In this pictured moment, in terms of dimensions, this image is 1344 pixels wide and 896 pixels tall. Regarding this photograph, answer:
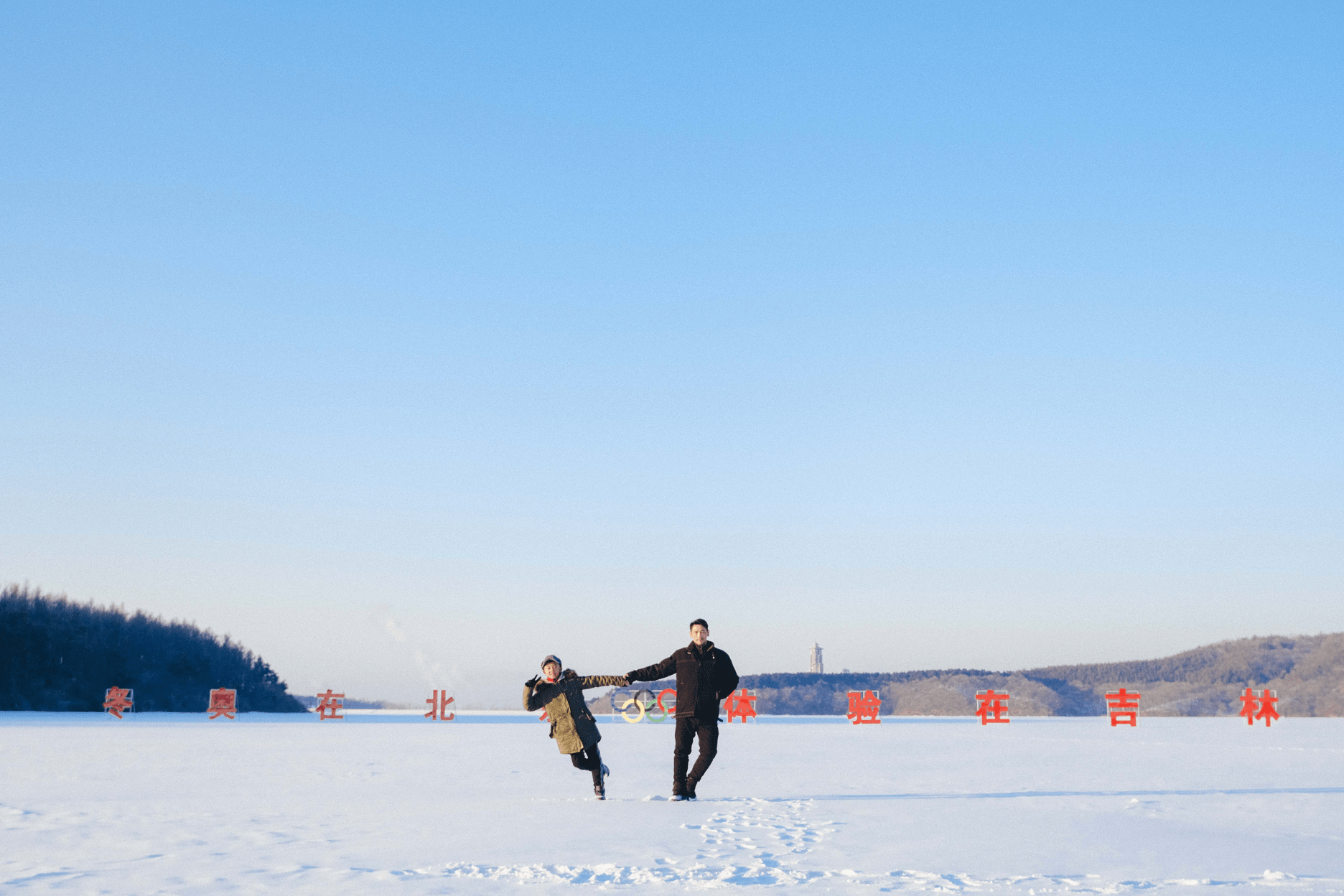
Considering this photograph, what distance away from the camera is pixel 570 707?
430 inches

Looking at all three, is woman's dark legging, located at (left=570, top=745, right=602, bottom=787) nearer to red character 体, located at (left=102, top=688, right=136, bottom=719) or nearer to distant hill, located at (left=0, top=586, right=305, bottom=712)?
red character 体, located at (left=102, top=688, right=136, bottom=719)

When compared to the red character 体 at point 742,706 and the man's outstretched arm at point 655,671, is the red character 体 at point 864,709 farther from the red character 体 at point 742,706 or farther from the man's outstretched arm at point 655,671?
the man's outstretched arm at point 655,671

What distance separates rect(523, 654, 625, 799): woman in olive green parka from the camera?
10.9m

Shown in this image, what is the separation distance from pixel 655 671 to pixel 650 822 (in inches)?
88.9

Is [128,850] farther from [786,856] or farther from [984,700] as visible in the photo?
[984,700]

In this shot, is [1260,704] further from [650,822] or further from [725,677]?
[650,822]

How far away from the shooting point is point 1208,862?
23.7 ft

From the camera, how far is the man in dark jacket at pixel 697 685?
1102 cm

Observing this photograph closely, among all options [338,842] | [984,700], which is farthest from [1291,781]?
[984,700]

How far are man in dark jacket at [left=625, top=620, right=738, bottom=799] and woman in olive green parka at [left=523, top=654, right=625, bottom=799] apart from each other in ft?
1.77

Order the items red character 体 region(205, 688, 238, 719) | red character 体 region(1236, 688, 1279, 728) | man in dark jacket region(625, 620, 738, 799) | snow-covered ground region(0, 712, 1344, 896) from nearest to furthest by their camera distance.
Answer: snow-covered ground region(0, 712, 1344, 896) < man in dark jacket region(625, 620, 738, 799) < red character 体 region(1236, 688, 1279, 728) < red character 体 region(205, 688, 238, 719)

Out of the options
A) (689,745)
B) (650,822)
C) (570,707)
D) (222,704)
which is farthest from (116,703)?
(650,822)

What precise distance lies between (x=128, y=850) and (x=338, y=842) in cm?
141

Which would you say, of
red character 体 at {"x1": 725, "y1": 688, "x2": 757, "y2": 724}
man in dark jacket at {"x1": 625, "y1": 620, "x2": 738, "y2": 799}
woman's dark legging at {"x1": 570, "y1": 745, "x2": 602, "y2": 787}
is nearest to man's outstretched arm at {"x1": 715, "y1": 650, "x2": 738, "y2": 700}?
man in dark jacket at {"x1": 625, "y1": 620, "x2": 738, "y2": 799}
